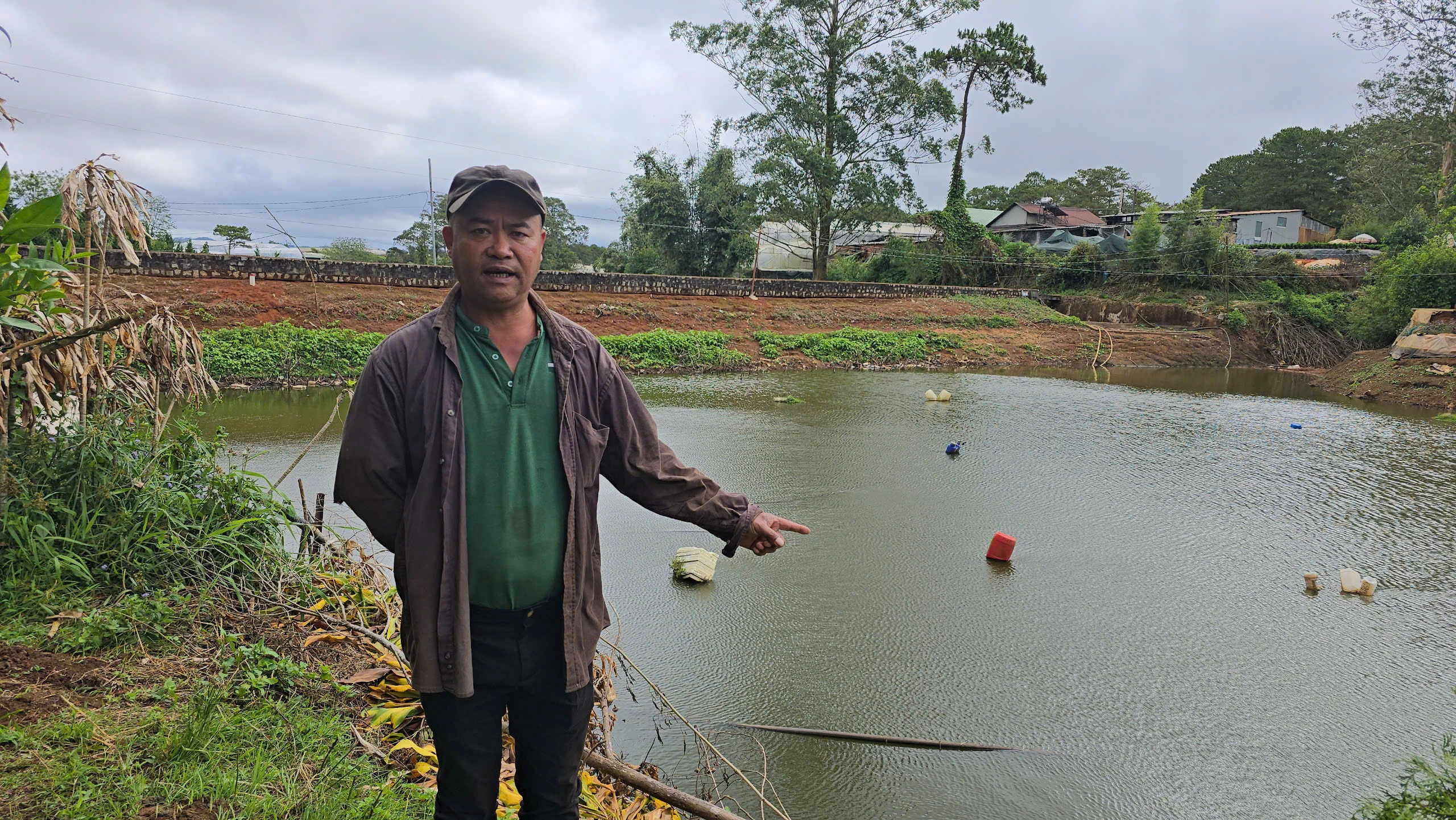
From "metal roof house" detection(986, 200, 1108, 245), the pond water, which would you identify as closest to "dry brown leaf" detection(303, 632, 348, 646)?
the pond water

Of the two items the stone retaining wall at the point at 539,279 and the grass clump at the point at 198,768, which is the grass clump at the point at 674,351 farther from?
the grass clump at the point at 198,768

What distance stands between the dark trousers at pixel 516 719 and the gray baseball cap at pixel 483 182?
0.72m

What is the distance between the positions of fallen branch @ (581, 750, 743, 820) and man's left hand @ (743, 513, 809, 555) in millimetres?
736

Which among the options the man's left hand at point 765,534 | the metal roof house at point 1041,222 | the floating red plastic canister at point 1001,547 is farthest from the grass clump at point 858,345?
the metal roof house at point 1041,222

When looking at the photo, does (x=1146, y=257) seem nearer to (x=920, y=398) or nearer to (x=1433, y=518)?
(x=920, y=398)

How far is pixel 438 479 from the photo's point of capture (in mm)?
1427

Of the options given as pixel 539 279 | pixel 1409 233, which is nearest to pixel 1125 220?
pixel 1409 233

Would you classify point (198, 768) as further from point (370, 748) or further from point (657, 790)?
point (657, 790)

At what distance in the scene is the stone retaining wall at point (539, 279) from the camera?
12516 millimetres

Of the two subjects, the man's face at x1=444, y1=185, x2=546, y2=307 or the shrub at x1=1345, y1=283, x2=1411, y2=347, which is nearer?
the man's face at x1=444, y1=185, x2=546, y2=307

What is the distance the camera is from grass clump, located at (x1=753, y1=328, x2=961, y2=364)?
15.9 meters

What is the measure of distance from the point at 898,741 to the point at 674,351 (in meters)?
11.8

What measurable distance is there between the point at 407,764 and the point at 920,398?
10.3 metres

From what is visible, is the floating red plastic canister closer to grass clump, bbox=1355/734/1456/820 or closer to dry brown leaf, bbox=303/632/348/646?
grass clump, bbox=1355/734/1456/820
